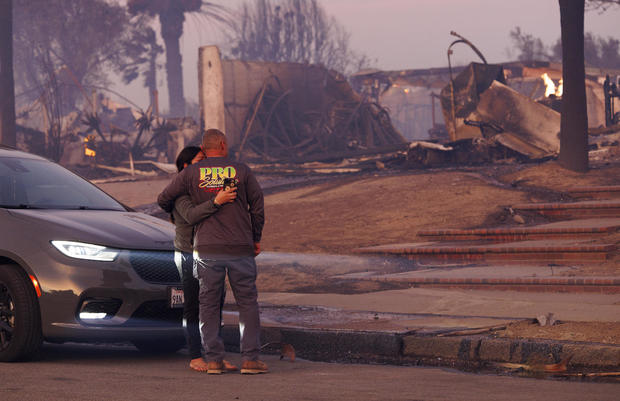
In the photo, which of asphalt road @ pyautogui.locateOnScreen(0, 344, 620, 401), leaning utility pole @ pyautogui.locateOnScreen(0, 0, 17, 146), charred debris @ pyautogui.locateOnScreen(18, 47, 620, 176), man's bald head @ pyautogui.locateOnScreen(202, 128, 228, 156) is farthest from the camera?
leaning utility pole @ pyautogui.locateOnScreen(0, 0, 17, 146)

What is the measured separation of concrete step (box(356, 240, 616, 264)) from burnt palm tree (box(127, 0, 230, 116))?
5404 centimetres

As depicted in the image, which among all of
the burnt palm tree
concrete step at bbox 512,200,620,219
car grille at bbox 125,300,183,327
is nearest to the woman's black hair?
car grille at bbox 125,300,183,327

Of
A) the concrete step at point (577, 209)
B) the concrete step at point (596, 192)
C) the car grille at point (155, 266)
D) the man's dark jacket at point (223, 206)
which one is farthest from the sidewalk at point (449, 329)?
the concrete step at point (596, 192)

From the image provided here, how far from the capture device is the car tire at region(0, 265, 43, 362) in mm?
6621

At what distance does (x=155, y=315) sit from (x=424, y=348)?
2.11m

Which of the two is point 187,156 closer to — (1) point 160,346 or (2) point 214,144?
(2) point 214,144

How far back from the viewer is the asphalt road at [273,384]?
18.2ft

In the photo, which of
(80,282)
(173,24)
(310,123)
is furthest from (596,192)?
(173,24)

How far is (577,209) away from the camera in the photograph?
47.6ft

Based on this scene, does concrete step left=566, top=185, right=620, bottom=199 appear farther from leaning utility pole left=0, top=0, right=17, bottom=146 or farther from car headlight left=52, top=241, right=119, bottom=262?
leaning utility pole left=0, top=0, right=17, bottom=146

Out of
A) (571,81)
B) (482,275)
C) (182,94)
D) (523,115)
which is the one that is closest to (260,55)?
(182,94)

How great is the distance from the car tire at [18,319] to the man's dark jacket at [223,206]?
47.4 inches

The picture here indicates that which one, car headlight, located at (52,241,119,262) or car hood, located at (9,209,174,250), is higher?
car hood, located at (9,209,174,250)

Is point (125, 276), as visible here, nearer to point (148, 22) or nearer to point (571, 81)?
point (571, 81)
